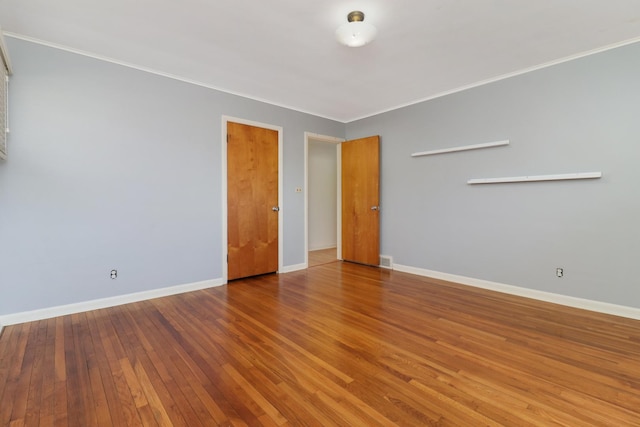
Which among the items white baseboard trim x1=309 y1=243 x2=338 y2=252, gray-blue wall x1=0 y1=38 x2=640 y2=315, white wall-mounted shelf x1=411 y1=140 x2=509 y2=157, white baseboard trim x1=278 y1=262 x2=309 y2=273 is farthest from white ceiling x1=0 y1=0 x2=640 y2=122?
white baseboard trim x1=309 y1=243 x2=338 y2=252

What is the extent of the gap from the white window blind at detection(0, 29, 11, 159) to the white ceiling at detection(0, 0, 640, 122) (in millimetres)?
328

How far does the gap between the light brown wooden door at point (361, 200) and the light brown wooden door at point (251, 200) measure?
1418 millimetres

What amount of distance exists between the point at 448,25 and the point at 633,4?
132 centimetres

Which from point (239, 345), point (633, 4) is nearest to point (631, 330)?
point (633, 4)

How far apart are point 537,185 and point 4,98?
5224 millimetres

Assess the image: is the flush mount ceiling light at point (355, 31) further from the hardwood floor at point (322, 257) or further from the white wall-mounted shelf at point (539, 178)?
the hardwood floor at point (322, 257)

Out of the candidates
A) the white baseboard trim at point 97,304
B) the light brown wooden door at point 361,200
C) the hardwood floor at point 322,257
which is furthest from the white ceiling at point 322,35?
the hardwood floor at point 322,257

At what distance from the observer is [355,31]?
232 cm

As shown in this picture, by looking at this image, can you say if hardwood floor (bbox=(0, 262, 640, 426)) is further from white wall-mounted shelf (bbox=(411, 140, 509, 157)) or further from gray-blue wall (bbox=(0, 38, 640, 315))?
white wall-mounted shelf (bbox=(411, 140, 509, 157))

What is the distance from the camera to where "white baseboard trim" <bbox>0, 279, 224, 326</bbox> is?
8.57 feet

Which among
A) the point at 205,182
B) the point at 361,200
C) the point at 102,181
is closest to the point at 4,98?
the point at 102,181

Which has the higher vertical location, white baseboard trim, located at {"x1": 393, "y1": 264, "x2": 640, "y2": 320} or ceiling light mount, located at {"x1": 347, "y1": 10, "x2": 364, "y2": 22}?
ceiling light mount, located at {"x1": 347, "y1": 10, "x2": 364, "y2": 22}

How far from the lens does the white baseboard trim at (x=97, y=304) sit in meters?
2.61

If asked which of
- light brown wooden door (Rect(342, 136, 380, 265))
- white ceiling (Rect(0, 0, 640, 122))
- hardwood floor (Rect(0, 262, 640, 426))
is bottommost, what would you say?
hardwood floor (Rect(0, 262, 640, 426))
